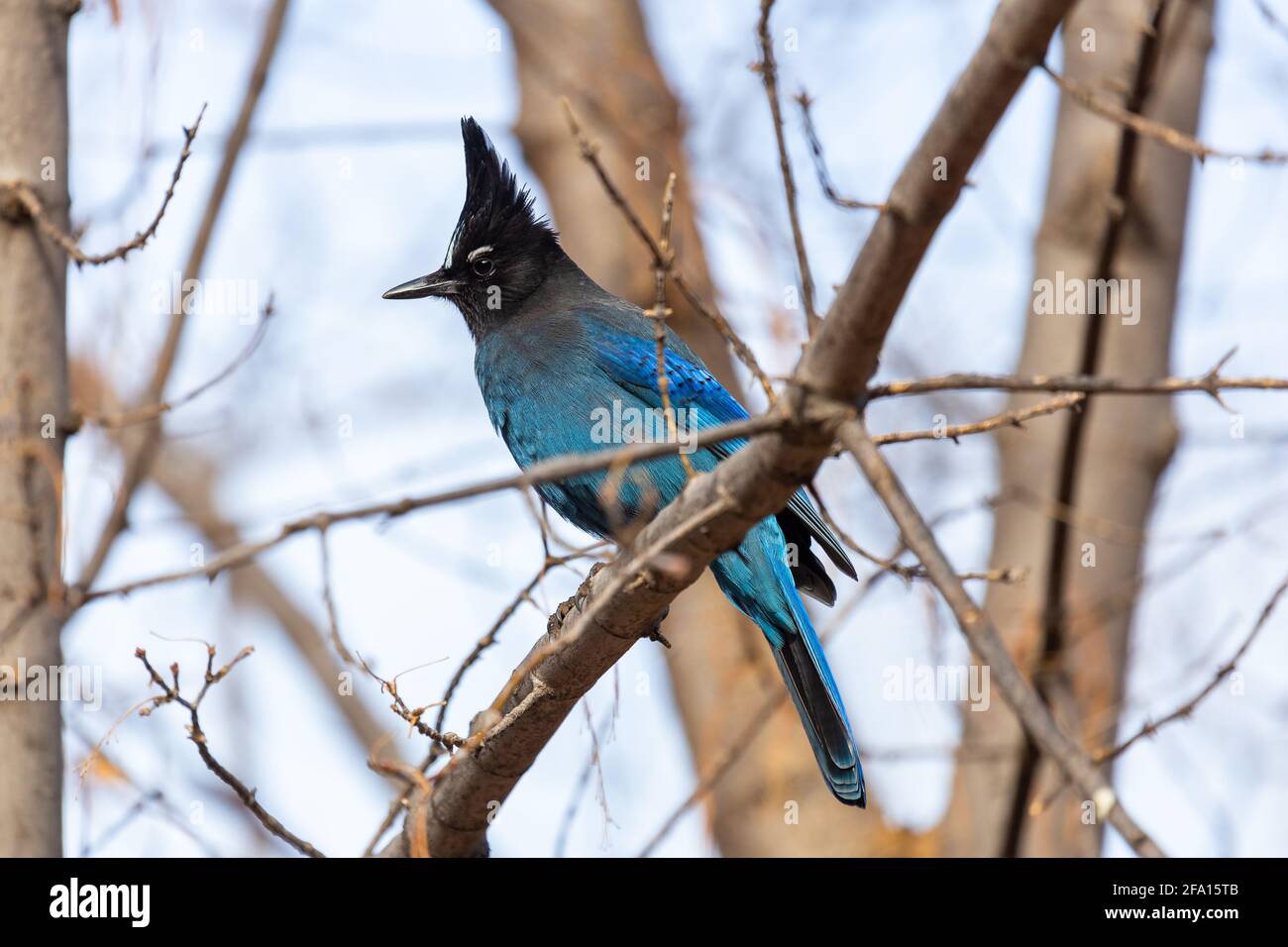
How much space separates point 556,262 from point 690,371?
3.25 feet

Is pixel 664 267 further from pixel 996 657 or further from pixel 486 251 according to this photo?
pixel 486 251

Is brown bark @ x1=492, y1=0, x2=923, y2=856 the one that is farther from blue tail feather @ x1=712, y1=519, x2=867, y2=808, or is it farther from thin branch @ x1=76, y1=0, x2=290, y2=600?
thin branch @ x1=76, y1=0, x2=290, y2=600

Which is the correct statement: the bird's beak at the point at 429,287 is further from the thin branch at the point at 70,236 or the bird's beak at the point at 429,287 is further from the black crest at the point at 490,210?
the thin branch at the point at 70,236

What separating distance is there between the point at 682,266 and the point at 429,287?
1105 millimetres

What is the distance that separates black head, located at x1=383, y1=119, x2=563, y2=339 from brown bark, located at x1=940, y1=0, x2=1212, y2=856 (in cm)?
206

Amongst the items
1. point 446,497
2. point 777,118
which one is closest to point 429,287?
point 777,118

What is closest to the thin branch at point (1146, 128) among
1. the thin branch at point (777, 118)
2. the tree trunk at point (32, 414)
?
the thin branch at point (777, 118)

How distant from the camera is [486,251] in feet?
17.9

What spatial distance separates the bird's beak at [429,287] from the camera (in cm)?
539

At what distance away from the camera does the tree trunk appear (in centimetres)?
342

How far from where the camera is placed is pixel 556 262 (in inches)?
220
